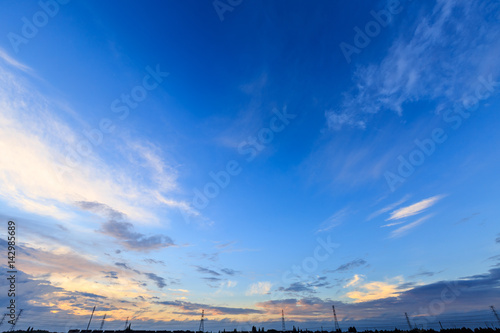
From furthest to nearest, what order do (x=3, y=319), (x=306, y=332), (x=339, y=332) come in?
1. (x=3, y=319)
2. (x=306, y=332)
3. (x=339, y=332)

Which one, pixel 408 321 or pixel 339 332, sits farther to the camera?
pixel 408 321

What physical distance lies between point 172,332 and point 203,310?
29.7m

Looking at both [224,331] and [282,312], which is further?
[282,312]

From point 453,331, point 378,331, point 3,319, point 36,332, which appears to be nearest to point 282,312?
point 378,331

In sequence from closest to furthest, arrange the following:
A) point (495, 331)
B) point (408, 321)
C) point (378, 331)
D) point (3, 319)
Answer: point (495, 331) < point (378, 331) < point (408, 321) < point (3, 319)

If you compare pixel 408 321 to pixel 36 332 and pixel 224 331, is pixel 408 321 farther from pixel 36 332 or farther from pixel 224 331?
pixel 36 332

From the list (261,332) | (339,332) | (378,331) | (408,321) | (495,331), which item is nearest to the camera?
(495,331)

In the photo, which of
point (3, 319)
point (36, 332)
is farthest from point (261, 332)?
point (3, 319)

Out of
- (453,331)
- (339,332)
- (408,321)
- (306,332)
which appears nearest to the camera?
(453,331)

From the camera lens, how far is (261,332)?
87125 mm

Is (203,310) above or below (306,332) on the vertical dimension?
above

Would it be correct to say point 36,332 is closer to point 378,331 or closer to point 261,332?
point 261,332

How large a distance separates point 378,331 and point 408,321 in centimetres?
6126

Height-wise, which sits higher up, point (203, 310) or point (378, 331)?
point (203, 310)
